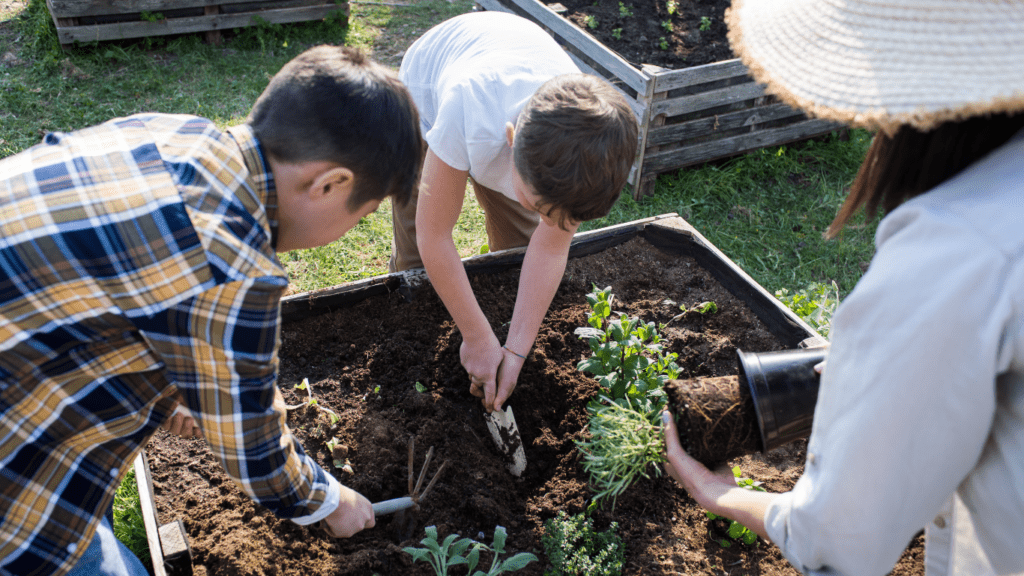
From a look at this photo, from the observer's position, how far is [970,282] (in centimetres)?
89

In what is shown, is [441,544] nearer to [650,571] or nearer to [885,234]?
[650,571]

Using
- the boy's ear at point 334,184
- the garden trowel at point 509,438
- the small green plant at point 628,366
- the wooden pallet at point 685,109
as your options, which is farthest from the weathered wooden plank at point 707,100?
the boy's ear at point 334,184

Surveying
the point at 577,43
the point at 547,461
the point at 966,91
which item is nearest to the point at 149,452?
the point at 547,461

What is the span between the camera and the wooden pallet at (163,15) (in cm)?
484

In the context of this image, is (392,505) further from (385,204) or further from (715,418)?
(385,204)

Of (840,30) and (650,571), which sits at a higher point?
(840,30)

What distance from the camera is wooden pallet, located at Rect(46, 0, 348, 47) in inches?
191

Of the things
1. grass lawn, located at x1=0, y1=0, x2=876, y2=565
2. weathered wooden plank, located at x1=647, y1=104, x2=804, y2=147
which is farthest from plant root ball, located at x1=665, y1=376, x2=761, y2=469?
weathered wooden plank, located at x1=647, y1=104, x2=804, y2=147

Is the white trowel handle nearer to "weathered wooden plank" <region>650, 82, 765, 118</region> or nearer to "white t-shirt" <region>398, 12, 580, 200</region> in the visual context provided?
"white t-shirt" <region>398, 12, 580, 200</region>

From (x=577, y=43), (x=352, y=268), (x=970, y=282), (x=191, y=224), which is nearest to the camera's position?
(x=970, y=282)

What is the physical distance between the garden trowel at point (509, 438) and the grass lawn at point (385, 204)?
1.56 metres

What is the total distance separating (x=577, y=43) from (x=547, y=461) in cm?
288

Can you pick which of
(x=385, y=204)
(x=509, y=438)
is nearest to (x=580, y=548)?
(x=509, y=438)

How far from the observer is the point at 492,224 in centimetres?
297
